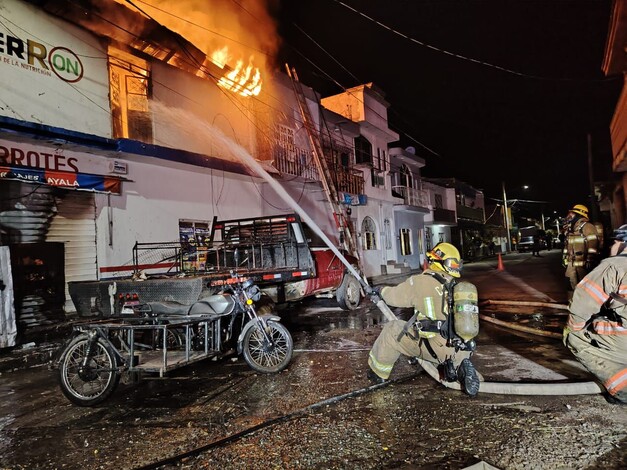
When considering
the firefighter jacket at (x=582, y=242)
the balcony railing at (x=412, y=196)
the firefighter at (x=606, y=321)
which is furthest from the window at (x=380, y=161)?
the firefighter at (x=606, y=321)

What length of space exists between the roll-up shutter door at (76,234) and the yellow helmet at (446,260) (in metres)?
8.03

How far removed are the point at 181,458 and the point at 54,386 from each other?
3202 mm

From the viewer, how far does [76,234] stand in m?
9.23

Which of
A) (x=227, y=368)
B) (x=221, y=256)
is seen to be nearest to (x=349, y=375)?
(x=227, y=368)

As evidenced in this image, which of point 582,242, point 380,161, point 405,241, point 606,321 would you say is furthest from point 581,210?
point 405,241

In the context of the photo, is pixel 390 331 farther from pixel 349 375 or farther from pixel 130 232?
pixel 130 232

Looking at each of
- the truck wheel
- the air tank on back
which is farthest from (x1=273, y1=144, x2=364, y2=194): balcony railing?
the air tank on back

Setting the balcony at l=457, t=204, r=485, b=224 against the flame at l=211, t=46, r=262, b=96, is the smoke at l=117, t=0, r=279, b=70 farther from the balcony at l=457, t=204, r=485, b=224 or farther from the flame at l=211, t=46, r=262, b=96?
the balcony at l=457, t=204, r=485, b=224

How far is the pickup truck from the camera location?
5.19 metres

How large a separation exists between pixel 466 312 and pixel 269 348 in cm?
249

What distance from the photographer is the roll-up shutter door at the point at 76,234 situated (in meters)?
8.95

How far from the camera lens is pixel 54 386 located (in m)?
5.20

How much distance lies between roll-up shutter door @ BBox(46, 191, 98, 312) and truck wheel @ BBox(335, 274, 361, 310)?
224 inches

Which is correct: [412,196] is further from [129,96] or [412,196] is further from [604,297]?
[604,297]
